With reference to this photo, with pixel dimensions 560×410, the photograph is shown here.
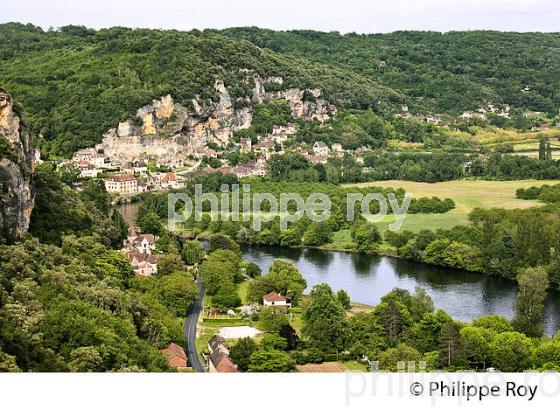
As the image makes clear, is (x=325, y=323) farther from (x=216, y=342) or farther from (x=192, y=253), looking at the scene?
(x=192, y=253)

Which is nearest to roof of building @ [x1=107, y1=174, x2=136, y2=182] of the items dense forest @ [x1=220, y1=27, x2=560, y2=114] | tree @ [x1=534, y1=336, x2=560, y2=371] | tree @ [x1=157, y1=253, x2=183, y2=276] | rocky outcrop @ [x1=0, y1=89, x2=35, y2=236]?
tree @ [x1=157, y1=253, x2=183, y2=276]

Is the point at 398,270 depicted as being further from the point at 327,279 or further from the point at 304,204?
the point at 304,204

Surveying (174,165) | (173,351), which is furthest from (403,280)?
(174,165)

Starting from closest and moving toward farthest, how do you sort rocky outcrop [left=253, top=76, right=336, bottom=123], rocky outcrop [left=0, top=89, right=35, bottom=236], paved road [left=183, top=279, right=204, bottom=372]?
paved road [left=183, top=279, right=204, bottom=372] < rocky outcrop [left=0, top=89, right=35, bottom=236] < rocky outcrop [left=253, top=76, right=336, bottom=123]

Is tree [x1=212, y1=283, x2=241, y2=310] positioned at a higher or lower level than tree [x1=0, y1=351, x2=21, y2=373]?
lower

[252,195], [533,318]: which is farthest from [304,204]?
[533,318]

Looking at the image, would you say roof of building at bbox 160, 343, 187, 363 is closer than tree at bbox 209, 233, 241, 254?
Yes

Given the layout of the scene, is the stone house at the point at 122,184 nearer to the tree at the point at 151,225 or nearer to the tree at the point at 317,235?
the tree at the point at 151,225

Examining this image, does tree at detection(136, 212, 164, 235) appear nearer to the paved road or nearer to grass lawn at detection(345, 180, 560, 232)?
the paved road

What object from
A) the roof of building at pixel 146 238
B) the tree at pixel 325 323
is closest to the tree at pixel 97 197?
the roof of building at pixel 146 238
